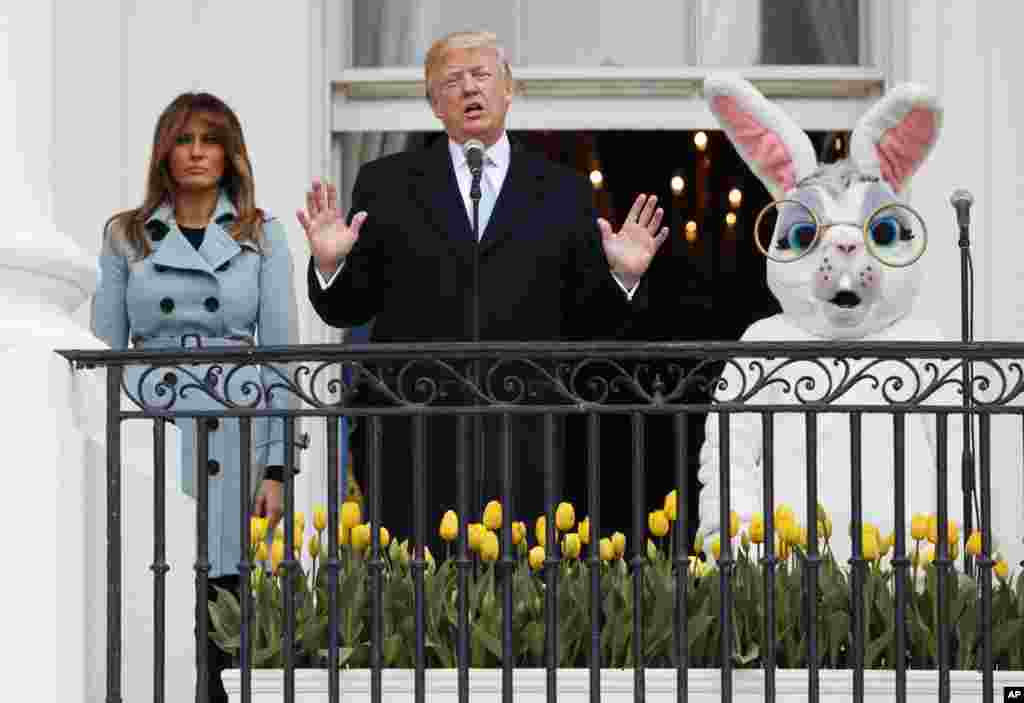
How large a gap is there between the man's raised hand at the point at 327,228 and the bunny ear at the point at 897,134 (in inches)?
71.0

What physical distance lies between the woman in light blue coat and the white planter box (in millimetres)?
1056

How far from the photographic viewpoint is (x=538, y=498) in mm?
8188

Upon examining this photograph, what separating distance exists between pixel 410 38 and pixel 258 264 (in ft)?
8.56

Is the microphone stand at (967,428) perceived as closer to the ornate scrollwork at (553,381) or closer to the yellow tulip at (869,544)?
the ornate scrollwork at (553,381)

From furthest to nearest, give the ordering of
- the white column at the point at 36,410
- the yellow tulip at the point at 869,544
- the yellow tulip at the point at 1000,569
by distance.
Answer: the yellow tulip at the point at 1000,569, the yellow tulip at the point at 869,544, the white column at the point at 36,410

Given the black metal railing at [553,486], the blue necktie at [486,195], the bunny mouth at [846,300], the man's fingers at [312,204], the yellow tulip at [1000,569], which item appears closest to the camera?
the black metal railing at [553,486]

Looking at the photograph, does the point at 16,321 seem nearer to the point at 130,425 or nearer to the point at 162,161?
the point at 130,425

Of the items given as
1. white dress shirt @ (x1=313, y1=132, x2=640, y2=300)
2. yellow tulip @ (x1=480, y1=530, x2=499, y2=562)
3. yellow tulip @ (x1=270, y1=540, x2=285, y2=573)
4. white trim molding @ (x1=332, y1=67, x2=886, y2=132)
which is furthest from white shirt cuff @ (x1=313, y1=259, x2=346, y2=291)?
white trim molding @ (x1=332, y1=67, x2=886, y2=132)

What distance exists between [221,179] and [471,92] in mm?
831

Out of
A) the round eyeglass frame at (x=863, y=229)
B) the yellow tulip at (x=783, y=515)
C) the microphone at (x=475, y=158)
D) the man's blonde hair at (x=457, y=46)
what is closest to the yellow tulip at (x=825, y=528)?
the yellow tulip at (x=783, y=515)

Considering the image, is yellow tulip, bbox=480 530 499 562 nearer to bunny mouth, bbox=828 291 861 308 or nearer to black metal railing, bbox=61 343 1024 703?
black metal railing, bbox=61 343 1024 703

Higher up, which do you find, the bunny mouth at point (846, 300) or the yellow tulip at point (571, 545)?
the bunny mouth at point (846, 300)

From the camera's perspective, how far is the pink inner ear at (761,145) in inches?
338

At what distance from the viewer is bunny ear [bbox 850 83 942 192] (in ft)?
27.8
